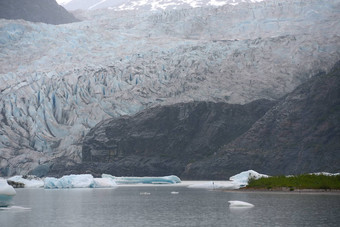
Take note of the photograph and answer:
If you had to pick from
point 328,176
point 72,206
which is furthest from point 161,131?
point 72,206

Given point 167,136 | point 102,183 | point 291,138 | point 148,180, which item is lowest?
point 102,183

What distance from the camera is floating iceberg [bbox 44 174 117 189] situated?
178 ft

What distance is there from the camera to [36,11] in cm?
13575

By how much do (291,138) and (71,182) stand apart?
3090cm

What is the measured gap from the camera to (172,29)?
99.4m

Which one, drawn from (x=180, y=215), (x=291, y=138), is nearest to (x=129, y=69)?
(x=291, y=138)

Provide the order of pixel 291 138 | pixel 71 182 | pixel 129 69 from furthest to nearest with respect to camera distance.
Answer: pixel 129 69 → pixel 291 138 → pixel 71 182

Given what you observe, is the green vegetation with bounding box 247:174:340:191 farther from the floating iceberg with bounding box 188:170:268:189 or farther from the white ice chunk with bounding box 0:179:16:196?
the white ice chunk with bounding box 0:179:16:196

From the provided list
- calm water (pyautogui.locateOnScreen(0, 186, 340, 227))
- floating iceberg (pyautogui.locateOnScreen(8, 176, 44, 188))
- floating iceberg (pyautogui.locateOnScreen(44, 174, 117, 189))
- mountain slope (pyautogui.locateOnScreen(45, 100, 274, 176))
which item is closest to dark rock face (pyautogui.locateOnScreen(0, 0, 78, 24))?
mountain slope (pyautogui.locateOnScreen(45, 100, 274, 176))

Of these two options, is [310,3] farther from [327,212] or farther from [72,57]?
[327,212]

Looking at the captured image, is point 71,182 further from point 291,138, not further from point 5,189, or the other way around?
point 291,138

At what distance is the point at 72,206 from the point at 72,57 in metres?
60.3

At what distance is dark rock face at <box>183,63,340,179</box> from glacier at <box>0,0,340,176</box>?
8063mm

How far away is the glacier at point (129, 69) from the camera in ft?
252
